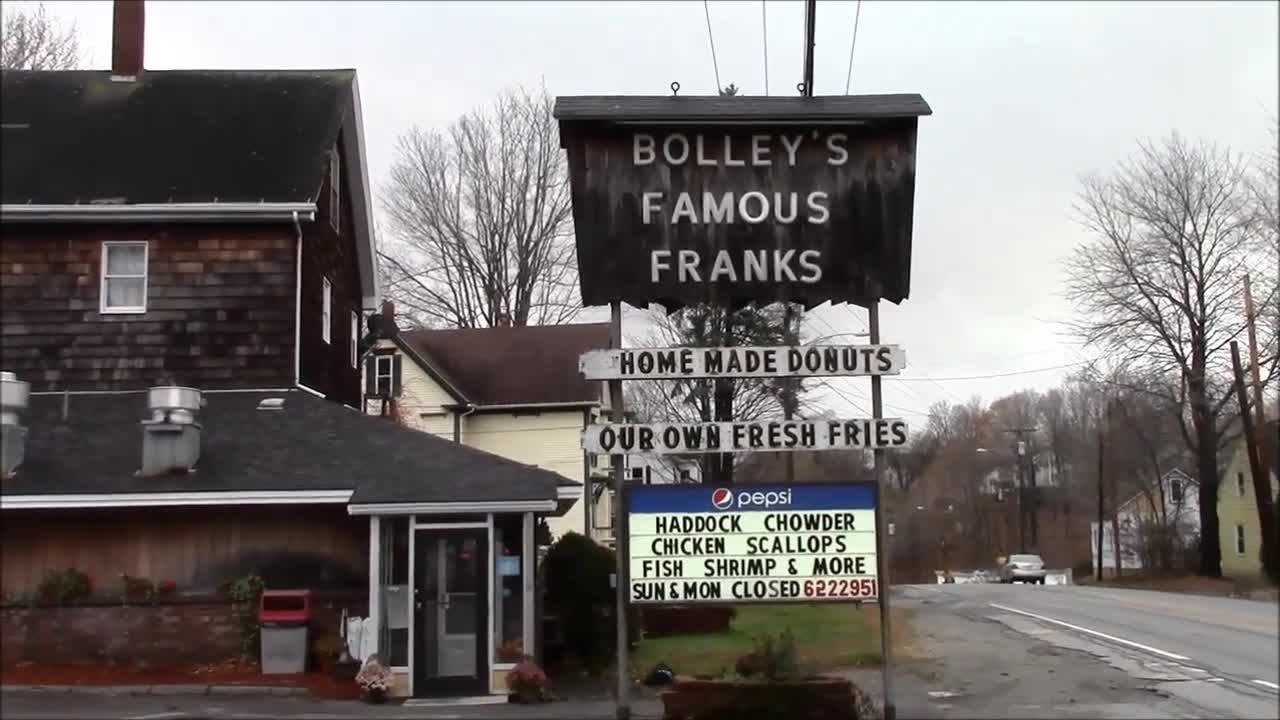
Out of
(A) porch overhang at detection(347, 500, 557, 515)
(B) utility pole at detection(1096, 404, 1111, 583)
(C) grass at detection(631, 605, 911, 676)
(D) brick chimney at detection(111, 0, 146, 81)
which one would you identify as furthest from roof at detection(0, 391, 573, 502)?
(B) utility pole at detection(1096, 404, 1111, 583)

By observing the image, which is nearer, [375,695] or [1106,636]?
[375,695]

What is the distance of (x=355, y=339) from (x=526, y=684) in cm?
1228

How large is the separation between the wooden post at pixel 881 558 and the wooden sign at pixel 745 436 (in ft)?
0.65

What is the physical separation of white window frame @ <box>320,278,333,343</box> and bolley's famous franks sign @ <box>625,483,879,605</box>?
11242mm

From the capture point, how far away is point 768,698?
40.2 feet

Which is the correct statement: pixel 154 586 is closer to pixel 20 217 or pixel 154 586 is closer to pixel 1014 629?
pixel 20 217

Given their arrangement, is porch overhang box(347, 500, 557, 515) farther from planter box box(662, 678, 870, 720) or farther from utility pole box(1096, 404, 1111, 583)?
utility pole box(1096, 404, 1111, 583)

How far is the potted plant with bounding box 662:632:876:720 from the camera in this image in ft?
40.1

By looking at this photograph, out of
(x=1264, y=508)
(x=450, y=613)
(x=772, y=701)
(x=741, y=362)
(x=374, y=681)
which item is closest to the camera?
(x=772, y=701)

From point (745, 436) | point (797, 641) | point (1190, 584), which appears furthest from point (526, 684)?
point (1190, 584)

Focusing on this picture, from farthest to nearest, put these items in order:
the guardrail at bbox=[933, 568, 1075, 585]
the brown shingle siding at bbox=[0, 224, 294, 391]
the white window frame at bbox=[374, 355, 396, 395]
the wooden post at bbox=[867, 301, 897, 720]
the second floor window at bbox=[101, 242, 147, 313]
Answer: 1. the guardrail at bbox=[933, 568, 1075, 585]
2. the white window frame at bbox=[374, 355, 396, 395]
3. the second floor window at bbox=[101, 242, 147, 313]
4. the brown shingle siding at bbox=[0, 224, 294, 391]
5. the wooden post at bbox=[867, 301, 897, 720]

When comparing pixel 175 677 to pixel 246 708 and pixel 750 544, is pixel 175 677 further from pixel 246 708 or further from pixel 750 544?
pixel 750 544

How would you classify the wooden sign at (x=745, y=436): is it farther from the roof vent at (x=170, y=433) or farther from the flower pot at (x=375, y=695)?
the roof vent at (x=170, y=433)

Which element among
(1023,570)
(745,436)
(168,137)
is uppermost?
(168,137)
